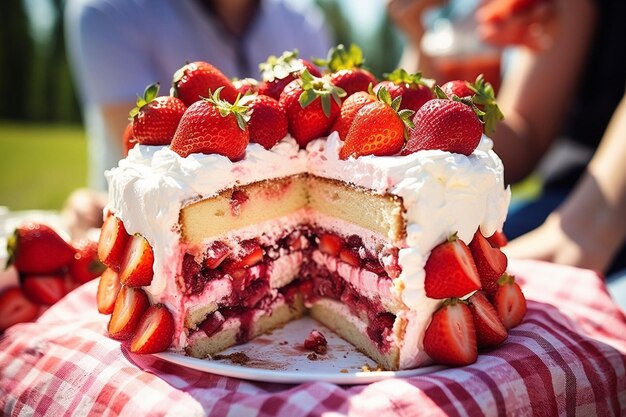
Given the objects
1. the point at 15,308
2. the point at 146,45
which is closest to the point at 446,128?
the point at 15,308

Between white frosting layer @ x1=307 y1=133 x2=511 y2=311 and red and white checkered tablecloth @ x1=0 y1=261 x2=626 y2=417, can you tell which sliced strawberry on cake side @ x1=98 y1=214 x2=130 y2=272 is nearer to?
red and white checkered tablecloth @ x1=0 y1=261 x2=626 y2=417

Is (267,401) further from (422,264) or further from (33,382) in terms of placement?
(33,382)

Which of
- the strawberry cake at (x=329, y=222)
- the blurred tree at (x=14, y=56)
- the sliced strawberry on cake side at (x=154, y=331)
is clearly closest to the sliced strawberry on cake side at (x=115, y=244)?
the strawberry cake at (x=329, y=222)

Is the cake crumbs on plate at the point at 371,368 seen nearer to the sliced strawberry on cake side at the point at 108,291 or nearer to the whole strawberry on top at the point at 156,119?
the sliced strawberry on cake side at the point at 108,291

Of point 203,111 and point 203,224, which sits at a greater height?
point 203,111

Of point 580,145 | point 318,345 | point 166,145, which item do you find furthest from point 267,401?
point 580,145

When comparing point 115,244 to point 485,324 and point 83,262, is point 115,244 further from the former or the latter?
point 485,324

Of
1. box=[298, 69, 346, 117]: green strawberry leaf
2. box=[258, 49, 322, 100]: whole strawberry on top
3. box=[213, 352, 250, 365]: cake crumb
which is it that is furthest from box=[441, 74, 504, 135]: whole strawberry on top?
box=[213, 352, 250, 365]: cake crumb
